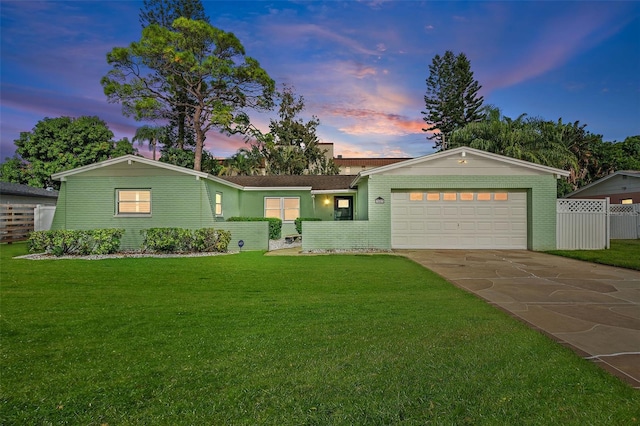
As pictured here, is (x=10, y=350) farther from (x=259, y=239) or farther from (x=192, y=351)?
(x=259, y=239)

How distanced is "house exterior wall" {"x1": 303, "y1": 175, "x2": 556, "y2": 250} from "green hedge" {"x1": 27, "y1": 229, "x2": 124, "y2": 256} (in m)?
7.29

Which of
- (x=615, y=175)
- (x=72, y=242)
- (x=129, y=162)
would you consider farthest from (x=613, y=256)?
(x=72, y=242)

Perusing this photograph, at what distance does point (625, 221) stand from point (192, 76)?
95.0 ft

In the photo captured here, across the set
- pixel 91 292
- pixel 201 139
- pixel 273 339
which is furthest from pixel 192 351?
pixel 201 139

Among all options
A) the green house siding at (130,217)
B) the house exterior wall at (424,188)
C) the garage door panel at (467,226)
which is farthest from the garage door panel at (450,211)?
the green house siding at (130,217)

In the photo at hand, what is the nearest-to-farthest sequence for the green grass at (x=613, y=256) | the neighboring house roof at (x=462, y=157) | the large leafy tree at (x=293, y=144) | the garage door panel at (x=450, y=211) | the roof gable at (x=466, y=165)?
the green grass at (x=613, y=256), the neighboring house roof at (x=462, y=157), the roof gable at (x=466, y=165), the garage door panel at (x=450, y=211), the large leafy tree at (x=293, y=144)

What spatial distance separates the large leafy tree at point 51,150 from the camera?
28.8 metres

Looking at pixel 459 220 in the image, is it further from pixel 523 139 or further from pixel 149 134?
pixel 149 134

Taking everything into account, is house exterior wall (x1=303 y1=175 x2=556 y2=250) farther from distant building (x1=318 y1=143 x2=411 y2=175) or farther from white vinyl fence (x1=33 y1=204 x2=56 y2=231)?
distant building (x1=318 y1=143 x2=411 y2=175)

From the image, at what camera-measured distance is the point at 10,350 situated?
3605 mm

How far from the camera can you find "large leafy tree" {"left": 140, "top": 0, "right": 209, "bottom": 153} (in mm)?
27609

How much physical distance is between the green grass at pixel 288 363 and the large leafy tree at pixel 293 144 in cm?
2942

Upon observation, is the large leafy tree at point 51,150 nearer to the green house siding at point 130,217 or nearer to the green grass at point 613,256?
the green house siding at point 130,217

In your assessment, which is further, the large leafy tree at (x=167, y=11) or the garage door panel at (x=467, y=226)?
the large leafy tree at (x=167, y=11)
